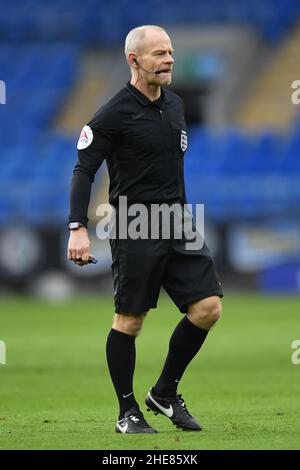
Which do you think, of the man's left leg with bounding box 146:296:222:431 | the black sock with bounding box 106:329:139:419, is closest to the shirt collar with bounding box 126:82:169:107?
the man's left leg with bounding box 146:296:222:431

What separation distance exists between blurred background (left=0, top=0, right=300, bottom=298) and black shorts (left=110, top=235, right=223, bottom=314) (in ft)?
44.9

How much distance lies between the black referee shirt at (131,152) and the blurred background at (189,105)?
1367cm

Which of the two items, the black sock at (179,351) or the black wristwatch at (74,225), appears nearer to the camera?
the black wristwatch at (74,225)

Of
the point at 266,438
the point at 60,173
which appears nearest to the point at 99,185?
the point at 60,173

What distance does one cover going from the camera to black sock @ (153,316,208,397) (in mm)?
7078

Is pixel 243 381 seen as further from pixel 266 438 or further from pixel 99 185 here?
pixel 99 185

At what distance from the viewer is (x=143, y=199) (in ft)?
23.0

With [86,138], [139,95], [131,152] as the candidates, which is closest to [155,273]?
[131,152]

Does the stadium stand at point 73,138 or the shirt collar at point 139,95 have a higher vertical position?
the stadium stand at point 73,138

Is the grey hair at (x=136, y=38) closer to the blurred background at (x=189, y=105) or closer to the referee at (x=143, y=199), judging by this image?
the referee at (x=143, y=199)

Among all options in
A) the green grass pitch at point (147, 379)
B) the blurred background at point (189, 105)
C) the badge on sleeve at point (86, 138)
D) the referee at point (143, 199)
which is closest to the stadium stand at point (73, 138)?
the blurred background at point (189, 105)

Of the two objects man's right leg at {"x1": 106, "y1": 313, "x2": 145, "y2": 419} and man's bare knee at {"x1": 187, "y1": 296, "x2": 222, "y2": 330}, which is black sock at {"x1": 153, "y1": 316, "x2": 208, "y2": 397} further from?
man's right leg at {"x1": 106, "y1": 313, "x2": 145, "y2": 419}

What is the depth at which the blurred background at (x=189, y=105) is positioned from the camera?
822 inches

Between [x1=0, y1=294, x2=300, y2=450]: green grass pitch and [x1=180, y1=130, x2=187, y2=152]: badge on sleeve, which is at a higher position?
[x1=180, y1=130, x2=187, y2=152]: badge on sleeve
